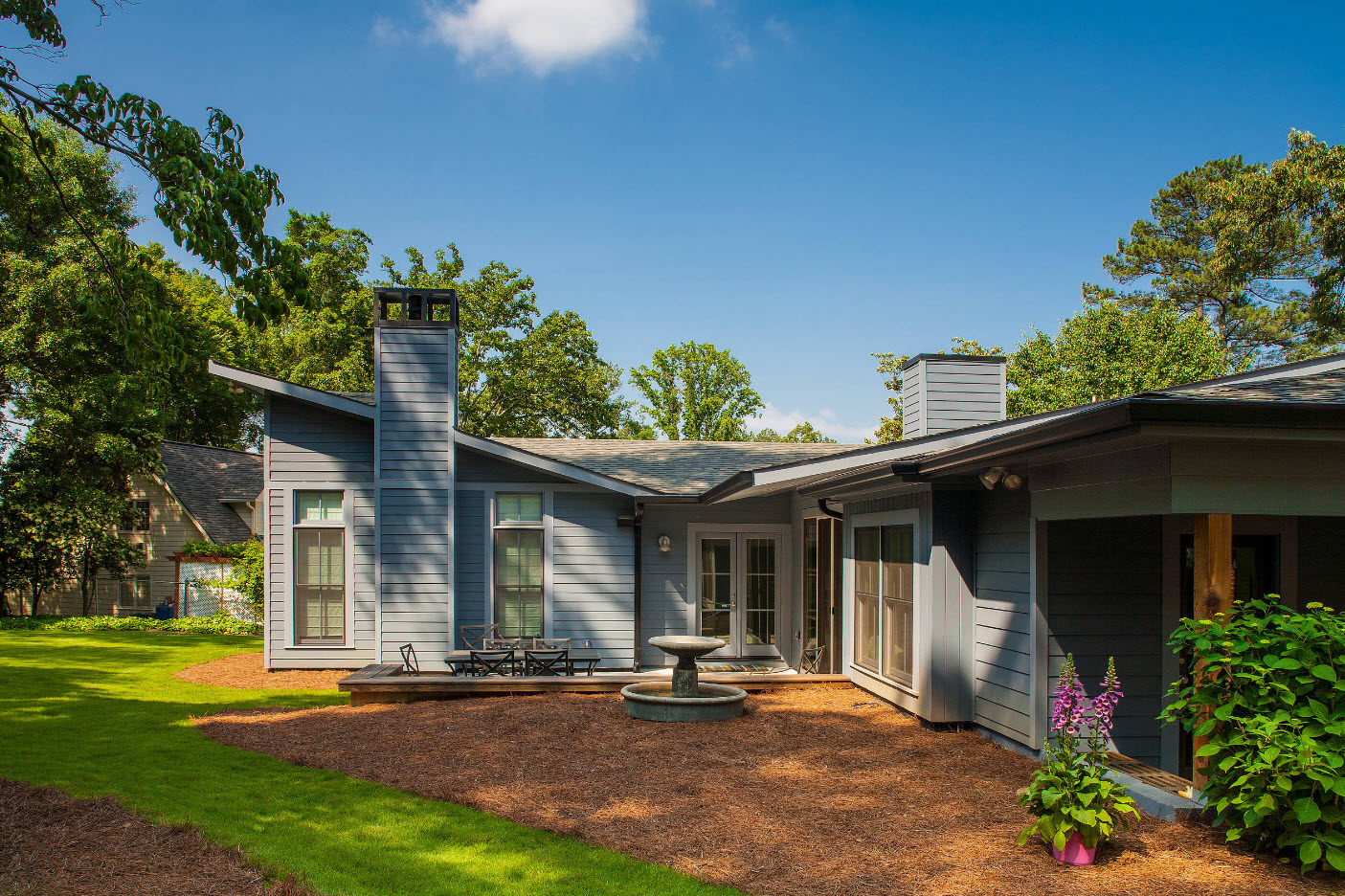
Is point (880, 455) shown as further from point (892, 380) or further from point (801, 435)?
point (801, 435)

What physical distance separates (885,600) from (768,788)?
325 cm

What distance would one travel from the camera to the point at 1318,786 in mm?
4098

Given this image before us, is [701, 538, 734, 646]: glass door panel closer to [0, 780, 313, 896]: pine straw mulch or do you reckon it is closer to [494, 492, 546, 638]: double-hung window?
[494, 492, 546, 638]: double-hung window

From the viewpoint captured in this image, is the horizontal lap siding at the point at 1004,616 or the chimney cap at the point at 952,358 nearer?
the horizontal lap siding at the point at 1004,616

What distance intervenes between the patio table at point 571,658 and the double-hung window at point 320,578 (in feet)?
5.99

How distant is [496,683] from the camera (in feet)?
32.9

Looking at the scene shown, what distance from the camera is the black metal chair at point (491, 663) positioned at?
34.2 feet

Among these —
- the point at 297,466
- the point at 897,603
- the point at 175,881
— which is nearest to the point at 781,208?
the point at 297,466

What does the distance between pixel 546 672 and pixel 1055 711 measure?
7.16 meters

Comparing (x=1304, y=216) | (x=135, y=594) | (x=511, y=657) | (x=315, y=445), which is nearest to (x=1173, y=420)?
(x=511, y=657)

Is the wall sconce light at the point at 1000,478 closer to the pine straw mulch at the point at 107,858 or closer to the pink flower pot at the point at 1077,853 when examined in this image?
the pink flower pot at the point at 1077,853

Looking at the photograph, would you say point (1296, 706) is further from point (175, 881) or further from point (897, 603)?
point (175, 881)

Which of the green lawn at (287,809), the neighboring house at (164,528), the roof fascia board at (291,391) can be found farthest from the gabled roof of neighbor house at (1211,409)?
the neighboring house at (164,528)

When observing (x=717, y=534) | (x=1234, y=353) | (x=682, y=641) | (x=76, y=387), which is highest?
(x=1234, y=353)
